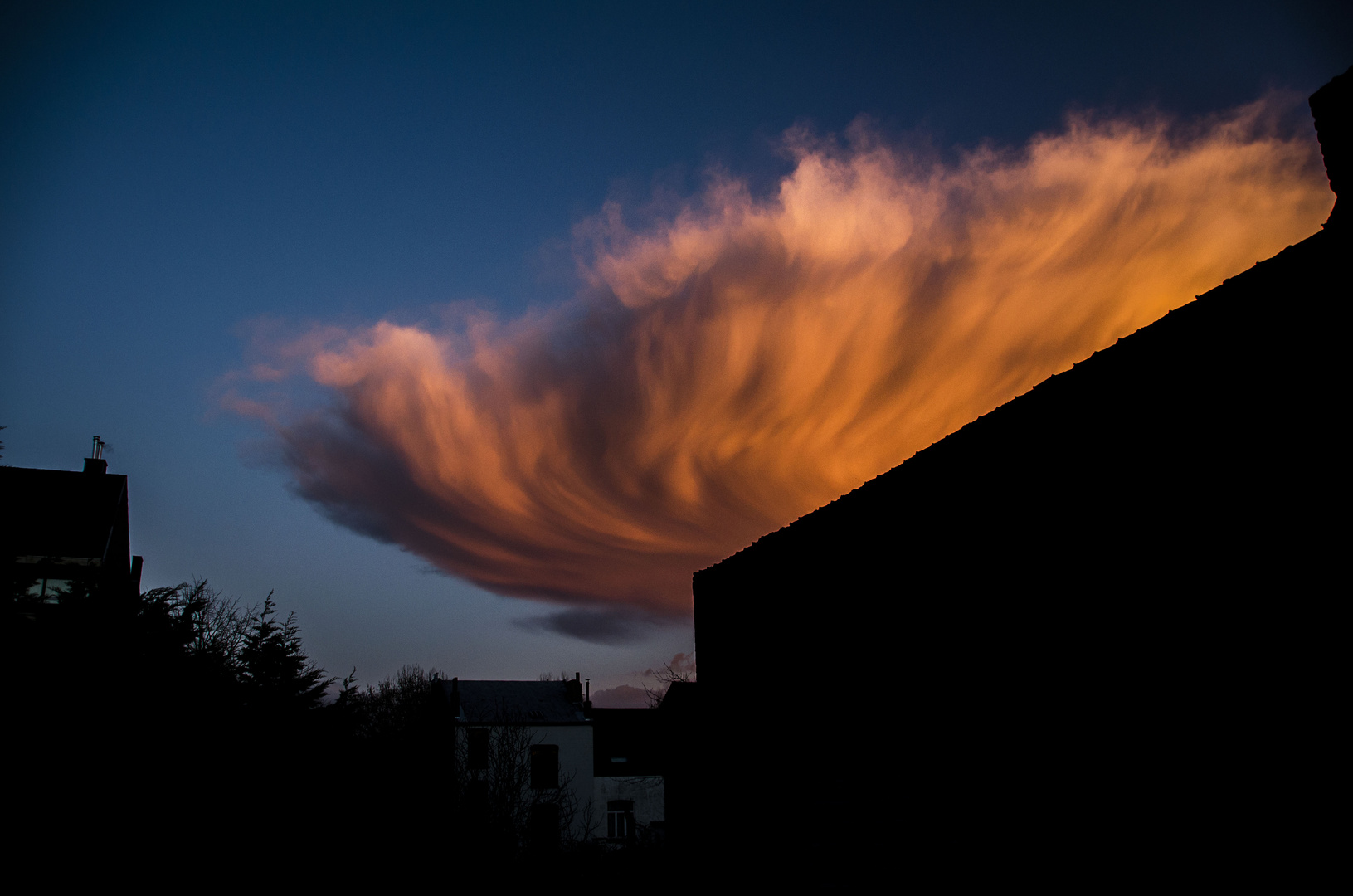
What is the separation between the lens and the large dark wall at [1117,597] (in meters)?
6.41

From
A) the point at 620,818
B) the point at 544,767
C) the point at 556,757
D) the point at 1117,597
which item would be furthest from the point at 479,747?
the point at 1117,597

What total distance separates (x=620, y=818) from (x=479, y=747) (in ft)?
28.2

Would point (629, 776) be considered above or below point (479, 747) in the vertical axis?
below

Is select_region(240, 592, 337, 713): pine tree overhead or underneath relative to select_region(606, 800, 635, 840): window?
overhead

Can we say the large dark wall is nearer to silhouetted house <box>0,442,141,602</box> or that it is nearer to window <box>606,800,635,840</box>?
silhouetted house <box>0,442,141,602</box>

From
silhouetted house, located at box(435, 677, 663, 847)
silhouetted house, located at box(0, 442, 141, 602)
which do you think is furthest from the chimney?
silhouetted house, located at box(435, 677, 663, 847)

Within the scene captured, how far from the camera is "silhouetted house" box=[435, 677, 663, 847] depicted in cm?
3300

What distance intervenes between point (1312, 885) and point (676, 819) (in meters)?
13.6

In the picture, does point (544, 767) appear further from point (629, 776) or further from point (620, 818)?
point (620, 818)

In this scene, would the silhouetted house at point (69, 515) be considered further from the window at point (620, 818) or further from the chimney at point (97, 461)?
the window at point (620, 818)

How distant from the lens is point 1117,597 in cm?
770

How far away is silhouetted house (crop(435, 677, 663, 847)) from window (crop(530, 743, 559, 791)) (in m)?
0.04

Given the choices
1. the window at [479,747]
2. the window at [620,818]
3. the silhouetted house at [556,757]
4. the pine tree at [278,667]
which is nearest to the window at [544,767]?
the silhouetted house at [556,757]

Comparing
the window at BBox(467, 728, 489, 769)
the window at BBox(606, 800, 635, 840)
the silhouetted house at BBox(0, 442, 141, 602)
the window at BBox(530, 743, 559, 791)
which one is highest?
the silhouetted house at BBox(0, 442, 141, 602)
